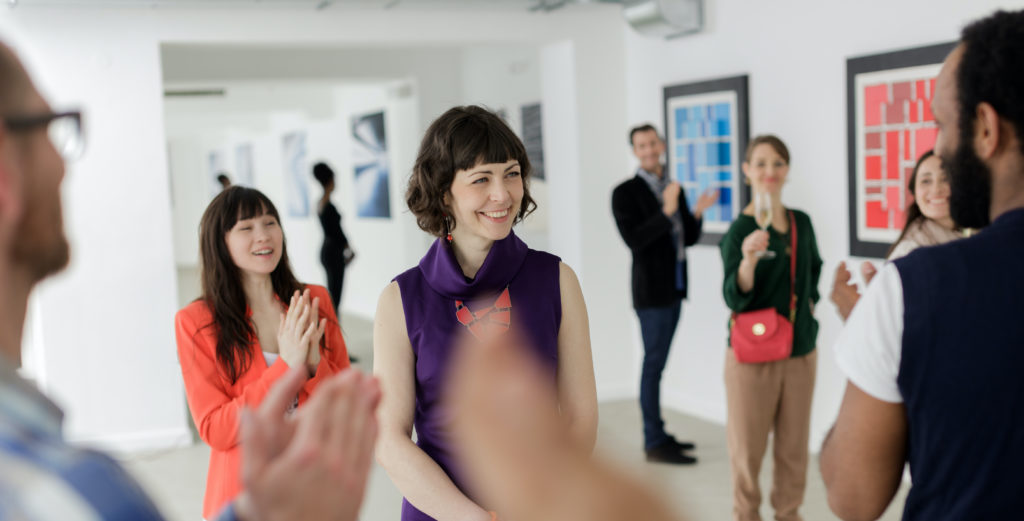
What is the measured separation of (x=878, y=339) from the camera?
1.32 meters

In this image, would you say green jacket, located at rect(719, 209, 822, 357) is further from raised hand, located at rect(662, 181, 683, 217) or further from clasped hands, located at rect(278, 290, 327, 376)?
clasped hands, located at rect(278, 290, 327, 376)

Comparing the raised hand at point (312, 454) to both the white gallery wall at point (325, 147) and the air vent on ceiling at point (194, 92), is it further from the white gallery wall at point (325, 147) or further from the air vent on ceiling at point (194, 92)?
the air vent on ceiling at point (194, 92)

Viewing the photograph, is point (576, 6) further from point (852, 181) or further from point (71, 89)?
point (71, 89)

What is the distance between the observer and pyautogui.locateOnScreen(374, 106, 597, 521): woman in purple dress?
192 cm

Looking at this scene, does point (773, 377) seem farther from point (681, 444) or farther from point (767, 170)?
point (681, 444)

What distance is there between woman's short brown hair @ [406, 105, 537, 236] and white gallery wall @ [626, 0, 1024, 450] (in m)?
3.12

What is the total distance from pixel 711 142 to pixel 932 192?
295 centimetres

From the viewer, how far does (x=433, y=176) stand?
205cm

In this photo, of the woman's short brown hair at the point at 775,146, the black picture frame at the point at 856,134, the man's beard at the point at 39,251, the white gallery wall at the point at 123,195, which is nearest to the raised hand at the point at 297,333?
the man's beard at the point at 39,251

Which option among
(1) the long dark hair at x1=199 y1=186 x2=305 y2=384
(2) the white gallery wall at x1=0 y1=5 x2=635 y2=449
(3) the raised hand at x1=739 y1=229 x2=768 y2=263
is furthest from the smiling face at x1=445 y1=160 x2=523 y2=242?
(2) the white gallery wall at x1=0 y1=5 x2=635 y2=449

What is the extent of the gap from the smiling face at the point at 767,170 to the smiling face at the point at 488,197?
85.3 inches

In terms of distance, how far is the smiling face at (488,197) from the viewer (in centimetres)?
201

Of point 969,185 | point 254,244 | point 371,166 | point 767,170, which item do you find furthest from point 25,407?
point 371,166

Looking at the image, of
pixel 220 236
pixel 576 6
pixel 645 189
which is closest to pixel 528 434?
pixel 220 236
